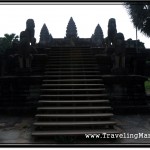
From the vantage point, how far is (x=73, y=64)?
10156mm

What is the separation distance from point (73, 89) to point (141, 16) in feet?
60.9

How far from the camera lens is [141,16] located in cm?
2469

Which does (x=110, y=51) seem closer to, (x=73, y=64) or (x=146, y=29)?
(x=73, y=64)

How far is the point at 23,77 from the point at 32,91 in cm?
56

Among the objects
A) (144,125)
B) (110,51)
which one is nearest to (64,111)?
(144,125)

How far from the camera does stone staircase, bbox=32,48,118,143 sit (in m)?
6.29

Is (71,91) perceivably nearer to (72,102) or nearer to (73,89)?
(73,89)

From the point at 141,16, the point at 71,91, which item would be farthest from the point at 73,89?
the point at 141,16

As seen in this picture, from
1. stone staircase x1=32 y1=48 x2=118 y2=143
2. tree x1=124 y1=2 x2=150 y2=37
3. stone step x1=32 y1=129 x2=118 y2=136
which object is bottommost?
stone step x1=32 y1=129 x2=118 y2=136

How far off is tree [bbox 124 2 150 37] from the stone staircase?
47.9 ft

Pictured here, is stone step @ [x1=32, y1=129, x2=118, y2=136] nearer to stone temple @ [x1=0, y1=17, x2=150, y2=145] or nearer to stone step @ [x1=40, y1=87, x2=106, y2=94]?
stone temple @ [x1=0, y1=17, x2=150, y2=145]

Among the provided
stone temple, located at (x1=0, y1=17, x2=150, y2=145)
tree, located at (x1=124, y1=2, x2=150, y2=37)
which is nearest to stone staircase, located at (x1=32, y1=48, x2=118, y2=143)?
stone temple, located at (x1=0, y1=17, x2=150, y2=145)

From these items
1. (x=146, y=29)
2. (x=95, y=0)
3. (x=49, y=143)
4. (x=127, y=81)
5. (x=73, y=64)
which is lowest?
(x=49, y=143)

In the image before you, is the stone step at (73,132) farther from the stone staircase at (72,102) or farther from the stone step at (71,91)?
the stone step at (71,91)
